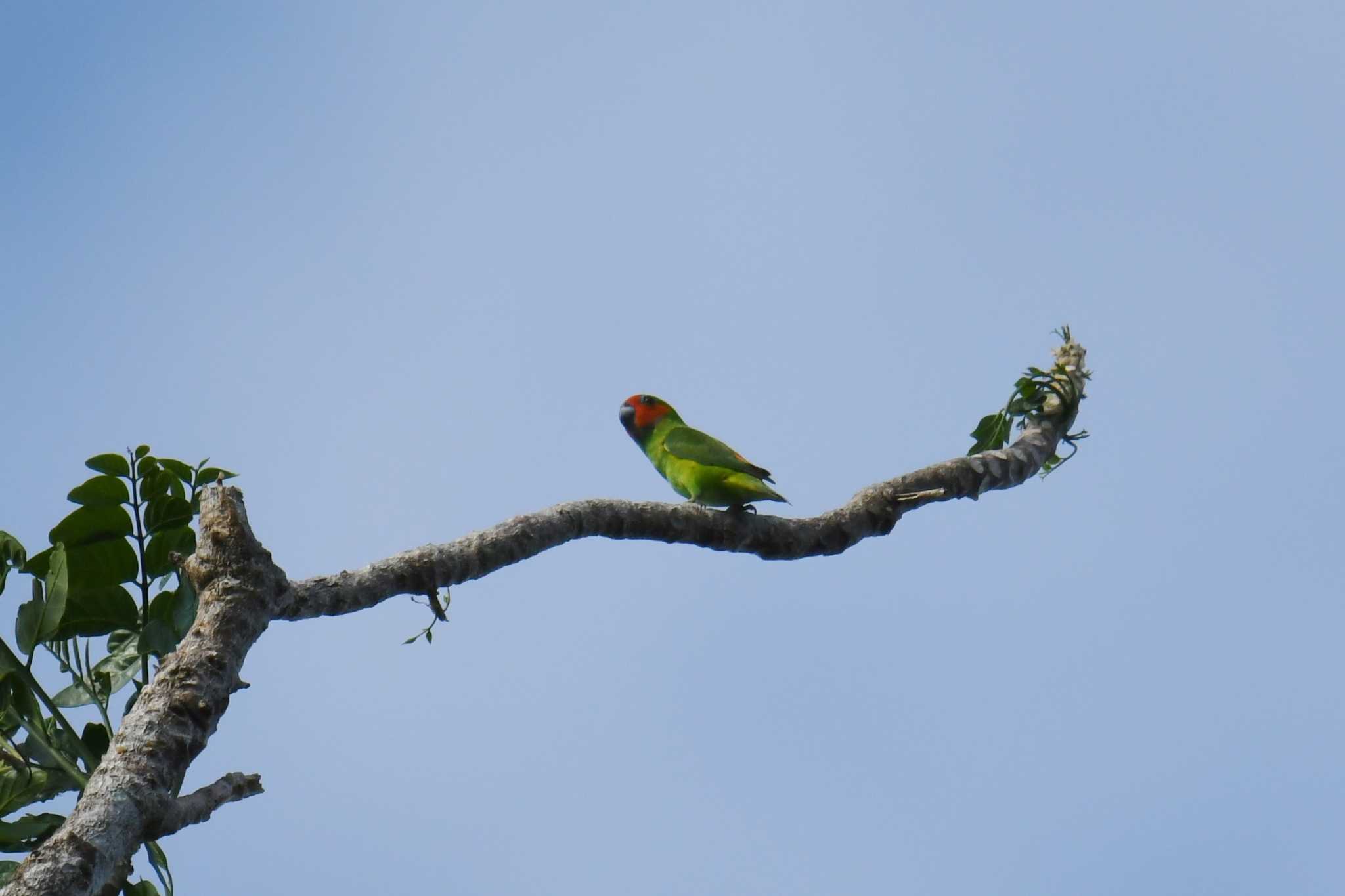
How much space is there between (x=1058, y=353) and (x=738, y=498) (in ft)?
8.05

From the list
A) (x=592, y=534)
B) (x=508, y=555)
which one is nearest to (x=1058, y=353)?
(x=592, y=534)

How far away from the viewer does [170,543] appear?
3.51 metres

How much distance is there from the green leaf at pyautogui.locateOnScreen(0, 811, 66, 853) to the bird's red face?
10.4 feet

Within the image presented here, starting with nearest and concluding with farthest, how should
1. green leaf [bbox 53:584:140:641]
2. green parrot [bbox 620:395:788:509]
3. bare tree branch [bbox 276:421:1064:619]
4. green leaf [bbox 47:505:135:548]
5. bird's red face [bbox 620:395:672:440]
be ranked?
bare tree branch [bbox 276:421:1064:619]
green leaf [bbox 47:505:135:548]
green leaf [bbox 53:584:140:641]
green parrot [bbox 620:395:788:509]
bird's red face [bbox 620:395:672:440]

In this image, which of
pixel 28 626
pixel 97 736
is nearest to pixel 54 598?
pixel 28 626

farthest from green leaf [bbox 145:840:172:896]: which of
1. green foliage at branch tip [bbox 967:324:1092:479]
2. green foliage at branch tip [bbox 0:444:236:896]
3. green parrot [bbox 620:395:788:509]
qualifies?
green foliage at branch tip [bbox 967:324:1092:479]

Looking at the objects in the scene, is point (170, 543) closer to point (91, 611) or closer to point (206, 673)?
point (91, 611)

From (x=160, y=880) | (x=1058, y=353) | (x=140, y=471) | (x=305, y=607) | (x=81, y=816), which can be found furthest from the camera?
(x=1058, y=353)

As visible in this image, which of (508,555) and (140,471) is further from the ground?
(140,471)

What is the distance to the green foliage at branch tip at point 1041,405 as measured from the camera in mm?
5781

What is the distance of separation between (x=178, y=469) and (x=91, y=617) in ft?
1.84

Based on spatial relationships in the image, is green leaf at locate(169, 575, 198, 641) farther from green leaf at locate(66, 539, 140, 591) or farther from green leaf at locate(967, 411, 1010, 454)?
green leaf at locate(967, 411, 1010, 454)

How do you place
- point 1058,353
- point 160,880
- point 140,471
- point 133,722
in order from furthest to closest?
point 1058,353 < point 140,471 < point 160,880 < point 133,722

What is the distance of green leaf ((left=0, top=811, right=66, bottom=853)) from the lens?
10.6ft
